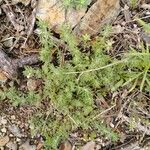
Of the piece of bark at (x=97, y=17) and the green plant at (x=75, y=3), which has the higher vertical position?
the green plant at (x=75, y=3)

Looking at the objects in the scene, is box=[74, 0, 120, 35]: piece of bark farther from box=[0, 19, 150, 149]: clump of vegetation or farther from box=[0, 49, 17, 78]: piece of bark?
box=[0, 49, 17, 78]: piece of bark

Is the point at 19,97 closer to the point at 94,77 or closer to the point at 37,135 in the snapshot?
the point at 37,135

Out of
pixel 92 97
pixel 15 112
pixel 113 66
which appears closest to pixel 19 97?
pixel 15 112

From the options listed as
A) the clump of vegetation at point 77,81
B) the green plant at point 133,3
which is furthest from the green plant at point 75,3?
the green plant at point 133,3

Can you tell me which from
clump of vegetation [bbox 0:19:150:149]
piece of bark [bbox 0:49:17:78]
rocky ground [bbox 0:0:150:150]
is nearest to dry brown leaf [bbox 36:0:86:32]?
rocky ground [bbox 0:0:150:150]

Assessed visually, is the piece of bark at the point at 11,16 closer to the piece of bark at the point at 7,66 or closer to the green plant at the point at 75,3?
the piece of bark at the point at 7,66

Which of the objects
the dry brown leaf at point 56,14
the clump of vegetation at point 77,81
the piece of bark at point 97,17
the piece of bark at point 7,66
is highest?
the dry brown leaf at point 56,14

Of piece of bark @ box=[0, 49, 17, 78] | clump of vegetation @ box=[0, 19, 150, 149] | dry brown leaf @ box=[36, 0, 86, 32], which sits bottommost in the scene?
clump of vegetation @ box=[0, 19, 150, 149]
